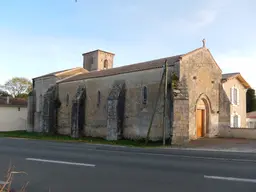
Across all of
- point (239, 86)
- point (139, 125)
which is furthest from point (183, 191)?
point (239, 86)

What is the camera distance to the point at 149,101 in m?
19.9

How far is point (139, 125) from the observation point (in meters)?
20.2

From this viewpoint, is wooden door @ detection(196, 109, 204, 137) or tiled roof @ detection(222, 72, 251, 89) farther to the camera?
tiled roof @ detection(222, 72, 251, 89)

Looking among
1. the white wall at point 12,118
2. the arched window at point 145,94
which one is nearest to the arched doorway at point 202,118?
the arched window at point 145,94

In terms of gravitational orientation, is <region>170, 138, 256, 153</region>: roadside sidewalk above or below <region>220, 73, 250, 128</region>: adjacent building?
below

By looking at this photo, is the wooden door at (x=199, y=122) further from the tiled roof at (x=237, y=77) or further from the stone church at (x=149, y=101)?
the tiled roof at (x=237, y=77)

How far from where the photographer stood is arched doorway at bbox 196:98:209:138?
20625 mm

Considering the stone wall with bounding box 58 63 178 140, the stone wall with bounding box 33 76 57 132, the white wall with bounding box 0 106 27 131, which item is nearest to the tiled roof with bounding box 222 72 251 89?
the stone wall with bounding box 58 63 178 140

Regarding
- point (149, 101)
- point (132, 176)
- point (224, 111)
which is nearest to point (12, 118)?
point (149, 101)

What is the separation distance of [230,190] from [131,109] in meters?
15.6

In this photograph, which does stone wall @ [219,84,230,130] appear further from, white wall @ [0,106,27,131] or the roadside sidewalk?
white wall @ [0,106,27,131]

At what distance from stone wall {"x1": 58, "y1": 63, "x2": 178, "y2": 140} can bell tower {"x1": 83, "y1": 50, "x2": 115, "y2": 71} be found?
11.6 metres

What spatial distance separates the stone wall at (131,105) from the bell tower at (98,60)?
1162cm

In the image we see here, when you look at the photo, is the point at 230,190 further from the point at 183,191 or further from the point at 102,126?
the point at 102,126
